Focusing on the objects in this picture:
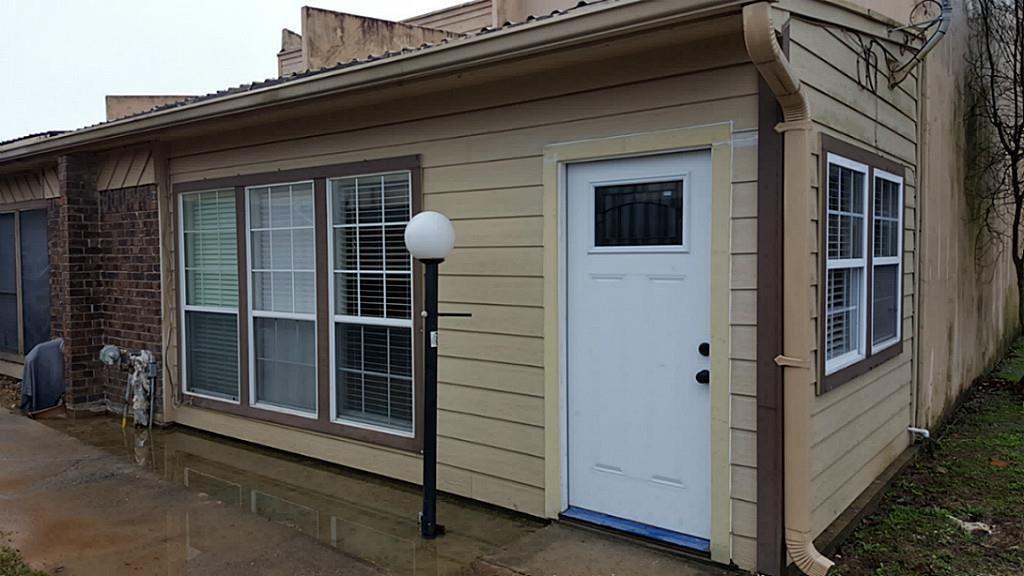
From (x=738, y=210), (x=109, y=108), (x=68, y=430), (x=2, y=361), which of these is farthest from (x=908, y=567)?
(x=109, y=108)

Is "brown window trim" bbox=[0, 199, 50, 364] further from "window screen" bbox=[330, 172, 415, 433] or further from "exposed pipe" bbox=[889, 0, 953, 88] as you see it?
"exposed pipe" bbox=[889, 0, 953, 88]

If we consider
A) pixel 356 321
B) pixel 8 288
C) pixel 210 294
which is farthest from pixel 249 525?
pixel 8 288

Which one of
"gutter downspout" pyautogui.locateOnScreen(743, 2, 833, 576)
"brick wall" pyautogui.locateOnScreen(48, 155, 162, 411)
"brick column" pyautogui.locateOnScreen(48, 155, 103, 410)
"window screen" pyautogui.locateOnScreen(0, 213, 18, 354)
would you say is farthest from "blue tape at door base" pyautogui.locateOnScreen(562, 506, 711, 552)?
"window screen" pyautogui.locateOnScreen(0, 213, 18, 354)

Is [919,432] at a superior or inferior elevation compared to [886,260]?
inferior

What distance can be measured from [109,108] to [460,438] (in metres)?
12.5

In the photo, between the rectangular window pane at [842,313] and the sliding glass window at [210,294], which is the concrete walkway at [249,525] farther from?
the rectangular window pane at [842,313]

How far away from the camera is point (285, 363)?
223 inches

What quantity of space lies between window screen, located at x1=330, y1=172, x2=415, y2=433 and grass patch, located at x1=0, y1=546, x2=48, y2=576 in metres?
2.06

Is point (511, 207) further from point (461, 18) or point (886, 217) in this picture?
point (461, 18)

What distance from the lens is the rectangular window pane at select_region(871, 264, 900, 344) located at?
4.43m

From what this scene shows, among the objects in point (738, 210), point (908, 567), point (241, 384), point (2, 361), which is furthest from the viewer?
point (2, 361)

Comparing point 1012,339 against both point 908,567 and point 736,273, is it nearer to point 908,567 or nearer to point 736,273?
point 908,567

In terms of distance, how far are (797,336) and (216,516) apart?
3377 millimetres

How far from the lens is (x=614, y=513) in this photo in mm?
3869
